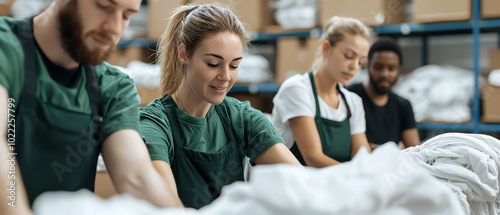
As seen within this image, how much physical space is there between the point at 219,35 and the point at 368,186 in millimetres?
773

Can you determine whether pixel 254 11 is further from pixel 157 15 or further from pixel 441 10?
pixel 441 10

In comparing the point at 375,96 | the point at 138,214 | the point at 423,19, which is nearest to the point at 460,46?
the point at 423,19

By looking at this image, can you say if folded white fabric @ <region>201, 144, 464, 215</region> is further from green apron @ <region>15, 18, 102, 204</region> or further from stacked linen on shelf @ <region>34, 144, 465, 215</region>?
green apron @ <region>15, 18, 102, 204</region>

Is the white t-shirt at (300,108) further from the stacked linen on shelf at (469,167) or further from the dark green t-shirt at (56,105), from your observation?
the dark green t-shirt at (56,105)

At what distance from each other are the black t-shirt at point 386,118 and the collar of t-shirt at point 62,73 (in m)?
1.70

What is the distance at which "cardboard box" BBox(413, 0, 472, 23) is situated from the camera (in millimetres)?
3055

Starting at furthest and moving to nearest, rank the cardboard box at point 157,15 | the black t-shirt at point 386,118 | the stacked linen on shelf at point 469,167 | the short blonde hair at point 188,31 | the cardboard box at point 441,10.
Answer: the cardboard box at point 157,15, the cardboard box at point 441,10, the black t-shirt at point 386,118, the short blonde hair at point 188,31, the stacked linen on shelf at point 469,167

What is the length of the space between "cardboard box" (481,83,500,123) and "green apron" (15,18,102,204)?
8.60 feet

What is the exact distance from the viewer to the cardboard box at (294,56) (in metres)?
3.49

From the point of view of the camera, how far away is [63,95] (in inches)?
36.1

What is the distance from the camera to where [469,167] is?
45.0 inches

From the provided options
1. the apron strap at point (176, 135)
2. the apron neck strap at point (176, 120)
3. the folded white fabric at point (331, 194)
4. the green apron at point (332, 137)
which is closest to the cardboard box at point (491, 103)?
the green apron at point (332, 137)

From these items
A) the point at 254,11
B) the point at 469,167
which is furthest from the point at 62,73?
the point at 254,11

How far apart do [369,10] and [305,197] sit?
2.87m
